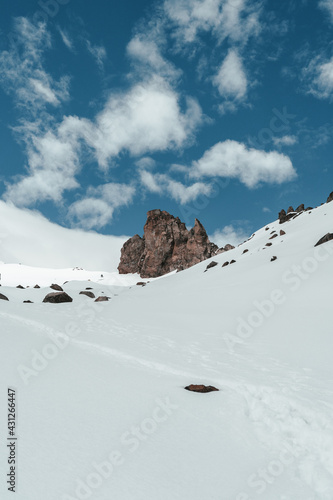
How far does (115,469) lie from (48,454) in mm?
616

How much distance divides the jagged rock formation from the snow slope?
66.9m

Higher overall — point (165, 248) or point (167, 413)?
point (165, 248)

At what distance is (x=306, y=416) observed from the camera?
12.8 feet

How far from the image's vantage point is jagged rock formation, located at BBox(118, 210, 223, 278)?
76.8 metres

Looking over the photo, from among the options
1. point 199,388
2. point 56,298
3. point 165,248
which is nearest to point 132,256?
point 165,248

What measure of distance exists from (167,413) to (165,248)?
75.8m

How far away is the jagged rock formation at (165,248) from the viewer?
7681cm

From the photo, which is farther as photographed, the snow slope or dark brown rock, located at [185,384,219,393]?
dark brown rock, located at [185,384,219,393]

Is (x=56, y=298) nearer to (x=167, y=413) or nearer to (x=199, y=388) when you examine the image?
(x=199, y=388)

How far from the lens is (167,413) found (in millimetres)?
3727

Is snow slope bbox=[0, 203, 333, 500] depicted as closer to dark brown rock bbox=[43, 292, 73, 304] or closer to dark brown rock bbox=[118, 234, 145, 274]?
dark brown rock bbox=[43, 292, 73, 304]

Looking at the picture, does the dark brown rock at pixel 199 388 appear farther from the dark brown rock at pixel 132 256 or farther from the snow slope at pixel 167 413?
the dark brown rock at pixel 132 256

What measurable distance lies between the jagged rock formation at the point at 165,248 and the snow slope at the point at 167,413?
66.9 m

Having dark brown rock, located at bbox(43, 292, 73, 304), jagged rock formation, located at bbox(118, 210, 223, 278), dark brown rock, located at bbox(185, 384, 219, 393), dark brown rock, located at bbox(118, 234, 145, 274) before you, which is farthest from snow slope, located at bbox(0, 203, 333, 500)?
dark brown rock, located at bbox(118, 234, 145, 274)
